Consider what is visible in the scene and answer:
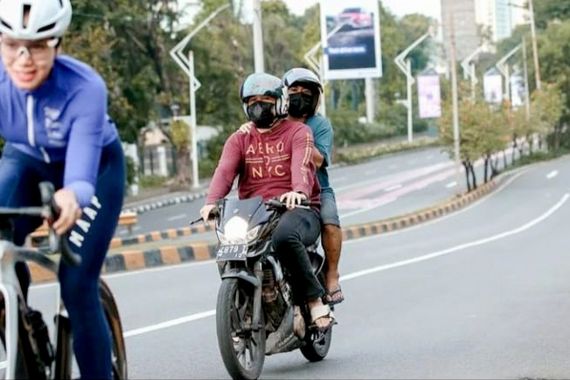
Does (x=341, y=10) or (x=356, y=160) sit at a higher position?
(x=341, y=10)

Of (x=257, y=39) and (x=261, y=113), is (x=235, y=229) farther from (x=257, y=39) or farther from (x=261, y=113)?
(x=257, y=39)

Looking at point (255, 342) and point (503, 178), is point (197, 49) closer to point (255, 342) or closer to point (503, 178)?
point (503, 178)

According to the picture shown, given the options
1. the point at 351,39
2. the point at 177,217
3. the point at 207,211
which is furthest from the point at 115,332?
the point at 351,39

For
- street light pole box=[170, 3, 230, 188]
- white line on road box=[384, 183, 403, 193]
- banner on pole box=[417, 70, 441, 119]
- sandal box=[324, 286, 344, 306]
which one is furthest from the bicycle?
banner on pole box=[417, 70, 441, 119]

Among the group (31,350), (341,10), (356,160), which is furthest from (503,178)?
(31,350)

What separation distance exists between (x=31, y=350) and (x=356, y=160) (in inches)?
2817

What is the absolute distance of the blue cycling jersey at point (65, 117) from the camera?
4.16m

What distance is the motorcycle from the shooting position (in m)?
6.59

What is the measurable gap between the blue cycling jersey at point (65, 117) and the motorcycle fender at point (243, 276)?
2.26m

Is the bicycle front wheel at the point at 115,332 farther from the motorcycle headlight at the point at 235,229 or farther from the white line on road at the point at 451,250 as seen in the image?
the white line on road at the point at 451,250

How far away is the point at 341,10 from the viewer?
6253 centimetres

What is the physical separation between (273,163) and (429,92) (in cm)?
7647

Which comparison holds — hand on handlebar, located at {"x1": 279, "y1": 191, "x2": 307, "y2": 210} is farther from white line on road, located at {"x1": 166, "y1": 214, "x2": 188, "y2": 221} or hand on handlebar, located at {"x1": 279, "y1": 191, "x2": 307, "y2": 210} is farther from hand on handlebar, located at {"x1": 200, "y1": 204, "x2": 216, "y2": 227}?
white line on road, located at {"x1": 166, "y1": 214, "x2": 188, "y2": 221}

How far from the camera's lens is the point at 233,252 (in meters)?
6.71
